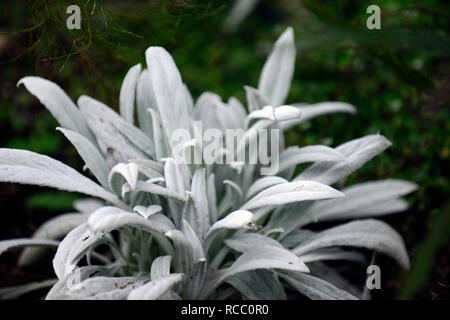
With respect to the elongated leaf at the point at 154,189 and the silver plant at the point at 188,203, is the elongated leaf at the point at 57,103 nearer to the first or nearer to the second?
the silver plant at the point at 188,203

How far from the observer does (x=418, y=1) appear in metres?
1.95

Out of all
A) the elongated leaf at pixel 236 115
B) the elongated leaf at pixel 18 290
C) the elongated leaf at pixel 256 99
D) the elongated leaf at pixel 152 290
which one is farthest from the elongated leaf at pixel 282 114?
the elongated leaf at pixel 18 290

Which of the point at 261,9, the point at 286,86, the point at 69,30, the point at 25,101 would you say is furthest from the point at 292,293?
the point at 261,9

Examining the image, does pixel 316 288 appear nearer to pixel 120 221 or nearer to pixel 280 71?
pixel 120 221

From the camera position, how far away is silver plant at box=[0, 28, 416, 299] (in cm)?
101

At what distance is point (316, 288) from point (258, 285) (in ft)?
0.51

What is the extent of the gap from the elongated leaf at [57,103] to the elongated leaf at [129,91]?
0.13 metres

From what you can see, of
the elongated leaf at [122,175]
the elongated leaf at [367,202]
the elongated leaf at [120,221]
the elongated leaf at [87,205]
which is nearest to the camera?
the elongated leaf at [120,221]

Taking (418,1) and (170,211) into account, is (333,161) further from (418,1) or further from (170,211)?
(418,1)

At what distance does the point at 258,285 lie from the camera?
1.16 metres

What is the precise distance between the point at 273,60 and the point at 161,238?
0.72 metres

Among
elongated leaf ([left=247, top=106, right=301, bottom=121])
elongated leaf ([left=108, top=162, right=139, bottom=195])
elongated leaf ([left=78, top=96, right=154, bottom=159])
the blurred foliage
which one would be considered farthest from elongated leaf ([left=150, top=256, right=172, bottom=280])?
the blurred foliage

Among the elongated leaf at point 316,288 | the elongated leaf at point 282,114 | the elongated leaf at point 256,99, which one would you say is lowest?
the elongated leaf at point 316,288

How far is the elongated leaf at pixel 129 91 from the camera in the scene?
1.26 m
